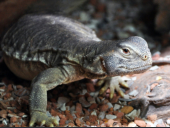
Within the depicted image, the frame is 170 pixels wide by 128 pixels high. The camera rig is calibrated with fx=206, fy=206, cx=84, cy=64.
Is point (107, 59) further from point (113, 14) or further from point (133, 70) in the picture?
point (113, 14)

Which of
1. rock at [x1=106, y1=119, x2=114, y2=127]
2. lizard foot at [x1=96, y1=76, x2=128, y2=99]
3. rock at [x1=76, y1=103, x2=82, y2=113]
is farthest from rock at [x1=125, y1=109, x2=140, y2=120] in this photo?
rock at [x1=76, y1=103, x2=82, y2=113]

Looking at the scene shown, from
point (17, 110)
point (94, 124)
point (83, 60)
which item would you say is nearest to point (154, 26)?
point (83, 60)

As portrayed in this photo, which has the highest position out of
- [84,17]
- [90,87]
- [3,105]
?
[84,17]

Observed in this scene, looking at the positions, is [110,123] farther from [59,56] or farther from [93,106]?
[59,56]

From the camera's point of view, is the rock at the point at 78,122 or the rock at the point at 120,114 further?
the rock at the point at 120,114

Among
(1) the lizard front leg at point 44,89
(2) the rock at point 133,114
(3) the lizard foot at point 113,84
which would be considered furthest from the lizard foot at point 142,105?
(1) the lizard front leg at point 44,89

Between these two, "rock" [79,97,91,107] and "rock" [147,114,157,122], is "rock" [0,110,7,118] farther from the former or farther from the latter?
"rock" [147,114,157,122]

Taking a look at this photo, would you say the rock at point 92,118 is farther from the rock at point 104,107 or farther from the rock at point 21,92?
the rock at point 21,92

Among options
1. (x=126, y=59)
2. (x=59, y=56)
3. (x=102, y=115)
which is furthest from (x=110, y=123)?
(x=59, y=56)
